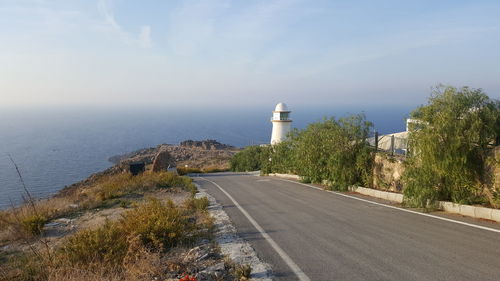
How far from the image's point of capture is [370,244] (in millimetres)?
6383

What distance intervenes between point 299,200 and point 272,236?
16.3 ft

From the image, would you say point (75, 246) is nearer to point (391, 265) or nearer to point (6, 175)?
point (391, 265)

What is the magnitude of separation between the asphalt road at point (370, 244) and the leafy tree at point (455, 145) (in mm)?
1197

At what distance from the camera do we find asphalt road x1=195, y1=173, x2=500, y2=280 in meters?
5.04

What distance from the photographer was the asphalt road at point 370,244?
5.04 metres

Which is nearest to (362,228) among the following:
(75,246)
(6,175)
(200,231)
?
(200,231)

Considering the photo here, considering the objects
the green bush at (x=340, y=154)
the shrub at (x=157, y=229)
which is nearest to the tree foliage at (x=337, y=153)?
the green bush at (x=340, y=154)

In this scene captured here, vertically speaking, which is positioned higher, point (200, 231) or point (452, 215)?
point (452, 215)

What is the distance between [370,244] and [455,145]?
155 inches

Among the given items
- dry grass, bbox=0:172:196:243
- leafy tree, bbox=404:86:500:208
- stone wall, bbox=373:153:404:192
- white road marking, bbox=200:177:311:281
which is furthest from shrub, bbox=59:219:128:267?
stone wall, bbox=373:153:404:192

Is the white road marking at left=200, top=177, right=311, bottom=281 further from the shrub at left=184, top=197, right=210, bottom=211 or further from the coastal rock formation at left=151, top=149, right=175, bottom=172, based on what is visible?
the coastal rock formation at left=151, top=149, right=175, bottom=172

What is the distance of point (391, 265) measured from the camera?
207 inches

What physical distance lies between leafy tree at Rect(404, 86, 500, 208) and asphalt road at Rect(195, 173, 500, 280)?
47.1 inches

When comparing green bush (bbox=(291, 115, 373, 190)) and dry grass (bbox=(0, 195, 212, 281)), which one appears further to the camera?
green bush (bbox=(291, 115, 373, 190))
